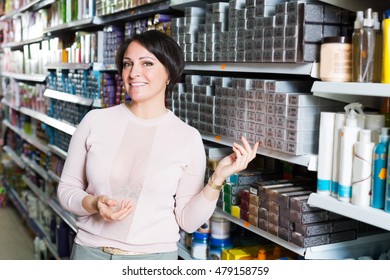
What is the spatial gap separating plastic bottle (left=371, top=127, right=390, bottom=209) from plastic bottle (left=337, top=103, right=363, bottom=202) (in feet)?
0.27

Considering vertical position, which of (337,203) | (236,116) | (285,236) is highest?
(236,116)

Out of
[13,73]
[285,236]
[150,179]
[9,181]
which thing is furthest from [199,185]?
[9,181]

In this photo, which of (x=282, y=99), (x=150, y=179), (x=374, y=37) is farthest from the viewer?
(x=282, y=99)

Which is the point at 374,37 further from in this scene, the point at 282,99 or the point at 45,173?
the point at 45,173

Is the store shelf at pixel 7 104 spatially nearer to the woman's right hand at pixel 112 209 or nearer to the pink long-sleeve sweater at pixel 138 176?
the pink long-sleeve sweater at pixel 138 176

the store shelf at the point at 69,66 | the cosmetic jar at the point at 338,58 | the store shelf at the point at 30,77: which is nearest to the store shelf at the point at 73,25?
the store shelf at the point at 69,66

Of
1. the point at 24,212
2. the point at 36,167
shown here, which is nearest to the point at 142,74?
the point at 36,167

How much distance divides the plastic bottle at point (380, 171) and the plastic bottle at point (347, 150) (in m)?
0.08

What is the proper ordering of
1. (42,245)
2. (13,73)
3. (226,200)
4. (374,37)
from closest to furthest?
1. (374,37)
2. (226,200)
3. (42,245)
4. (13,73)

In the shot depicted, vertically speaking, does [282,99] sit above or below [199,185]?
above

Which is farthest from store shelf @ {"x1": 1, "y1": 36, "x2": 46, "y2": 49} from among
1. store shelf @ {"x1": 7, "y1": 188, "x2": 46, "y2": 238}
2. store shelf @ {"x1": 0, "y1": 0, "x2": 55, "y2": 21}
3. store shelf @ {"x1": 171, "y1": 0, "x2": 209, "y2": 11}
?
store shelf @ {"x1": 171, "y1": 0, "x2": 209, "y2": 11}

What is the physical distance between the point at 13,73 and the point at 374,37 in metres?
6.06

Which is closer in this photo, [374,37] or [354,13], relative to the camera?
[374,37]

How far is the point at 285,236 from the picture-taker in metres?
1.87
